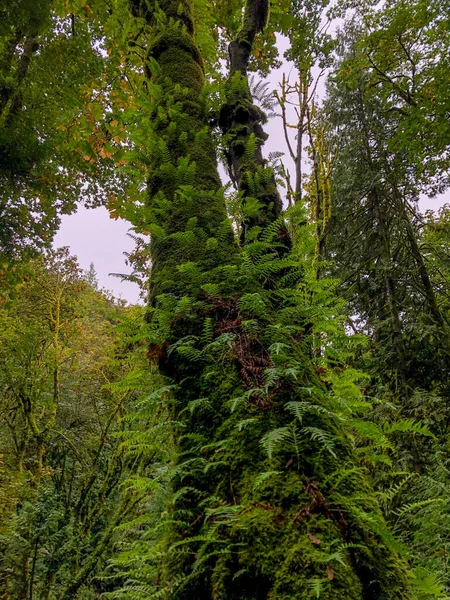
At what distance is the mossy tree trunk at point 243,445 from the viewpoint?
3.37 ft

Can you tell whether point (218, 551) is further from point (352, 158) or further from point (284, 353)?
point (352, 158)

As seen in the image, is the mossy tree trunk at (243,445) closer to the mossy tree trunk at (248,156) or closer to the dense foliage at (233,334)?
the dense foliage at (233,334)

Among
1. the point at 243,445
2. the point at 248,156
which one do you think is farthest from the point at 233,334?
the point at 248,156

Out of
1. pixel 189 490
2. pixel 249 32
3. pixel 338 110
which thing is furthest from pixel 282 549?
pixel 338 110

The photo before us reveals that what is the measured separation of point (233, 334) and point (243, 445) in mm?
546

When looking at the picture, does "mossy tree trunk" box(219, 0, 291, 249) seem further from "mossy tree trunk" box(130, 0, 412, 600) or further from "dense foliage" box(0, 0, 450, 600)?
"mossy tree trunk" box(130, 0, 412, 600)

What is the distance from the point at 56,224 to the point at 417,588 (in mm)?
9341

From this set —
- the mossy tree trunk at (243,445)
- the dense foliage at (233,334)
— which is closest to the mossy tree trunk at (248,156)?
the dense foliage at (233,334)

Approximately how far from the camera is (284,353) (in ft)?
5.48

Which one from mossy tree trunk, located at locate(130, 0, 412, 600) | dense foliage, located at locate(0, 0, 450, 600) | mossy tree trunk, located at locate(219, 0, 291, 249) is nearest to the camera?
mossy tree trunk, located at locate(130, 0, 412, 600)

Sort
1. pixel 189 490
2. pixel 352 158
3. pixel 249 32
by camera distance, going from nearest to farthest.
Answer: pixel 189 490 → pixel 249 32 → pixel 352 158

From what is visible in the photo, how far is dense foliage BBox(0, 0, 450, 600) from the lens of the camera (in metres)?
1.16

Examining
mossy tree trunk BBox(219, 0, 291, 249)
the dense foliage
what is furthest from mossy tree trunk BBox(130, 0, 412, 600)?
mossy tree trunk BBox(219, 0, 291, 249)

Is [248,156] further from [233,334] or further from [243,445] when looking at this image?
[243,445]
